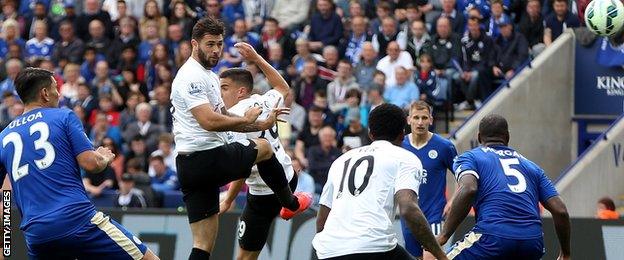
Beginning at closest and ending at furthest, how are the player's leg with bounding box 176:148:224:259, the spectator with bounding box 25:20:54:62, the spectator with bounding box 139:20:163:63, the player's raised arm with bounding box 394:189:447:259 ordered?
the player's raised arm with bounding box 394:189:447:259, the player's leg with bounding box 176:148:224:259, the spectator with bounding box 139:20:163:63, the spectator with bounding box 25:20:54:62

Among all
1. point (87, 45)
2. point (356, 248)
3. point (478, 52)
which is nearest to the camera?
point (356, 248)

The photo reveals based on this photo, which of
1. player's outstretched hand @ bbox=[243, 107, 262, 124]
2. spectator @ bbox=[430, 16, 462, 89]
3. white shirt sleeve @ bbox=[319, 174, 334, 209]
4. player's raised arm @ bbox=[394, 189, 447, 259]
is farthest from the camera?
spectator @ bbox=[430, 16, 462, 89]

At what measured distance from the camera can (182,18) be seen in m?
26.1

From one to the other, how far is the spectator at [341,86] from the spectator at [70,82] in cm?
450

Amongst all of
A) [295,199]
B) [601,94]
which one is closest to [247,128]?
[295,199]

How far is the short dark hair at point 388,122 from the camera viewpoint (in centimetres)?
1080

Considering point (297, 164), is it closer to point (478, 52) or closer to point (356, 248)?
point (478, 52)

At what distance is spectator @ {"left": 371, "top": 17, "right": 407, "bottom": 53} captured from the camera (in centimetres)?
2358

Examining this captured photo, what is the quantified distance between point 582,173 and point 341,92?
4.07m

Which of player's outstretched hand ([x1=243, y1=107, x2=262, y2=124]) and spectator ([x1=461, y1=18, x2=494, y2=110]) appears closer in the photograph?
player's outstretched hand ([x1=243, y1=107, x2=262, y2=124])

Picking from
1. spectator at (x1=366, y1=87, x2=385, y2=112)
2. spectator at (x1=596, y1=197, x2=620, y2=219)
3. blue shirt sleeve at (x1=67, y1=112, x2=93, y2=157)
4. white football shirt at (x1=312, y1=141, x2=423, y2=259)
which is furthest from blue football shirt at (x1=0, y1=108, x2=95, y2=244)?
spectator at (x1=366, y1=87, x2=385, y2=112)

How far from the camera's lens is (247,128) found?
12.4 meters

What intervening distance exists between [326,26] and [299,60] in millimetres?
838

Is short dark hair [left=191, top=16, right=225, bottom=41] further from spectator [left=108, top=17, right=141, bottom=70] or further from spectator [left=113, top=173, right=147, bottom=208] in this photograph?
spectator [left=108, top=17, right=141, bottom=70]
